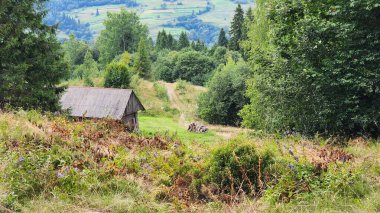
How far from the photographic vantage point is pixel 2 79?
15523mm

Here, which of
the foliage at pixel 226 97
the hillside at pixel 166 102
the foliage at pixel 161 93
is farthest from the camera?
the foliage at pixel 161 93

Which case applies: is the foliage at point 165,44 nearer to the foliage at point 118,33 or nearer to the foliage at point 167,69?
the foliage at point 118,33

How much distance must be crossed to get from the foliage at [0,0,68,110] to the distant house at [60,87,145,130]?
47.6ft

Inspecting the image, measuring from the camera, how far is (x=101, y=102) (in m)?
32.4

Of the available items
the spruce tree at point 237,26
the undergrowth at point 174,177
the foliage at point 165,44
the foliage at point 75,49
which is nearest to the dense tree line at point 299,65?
the undergrowth at point 174,177

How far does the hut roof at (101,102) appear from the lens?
31.5 m

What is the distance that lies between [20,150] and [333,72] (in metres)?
8.52

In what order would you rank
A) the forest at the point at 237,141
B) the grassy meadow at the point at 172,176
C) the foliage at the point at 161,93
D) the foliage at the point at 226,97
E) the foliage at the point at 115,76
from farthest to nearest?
1. the foliage at the point at 161,93
2. the foliage at the point at 115,76
3. the foliage at the point at 226,97
4. the forest at the point at 237,141
5. the grassy meadow at the point at 172,176

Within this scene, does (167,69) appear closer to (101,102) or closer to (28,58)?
(101,102)

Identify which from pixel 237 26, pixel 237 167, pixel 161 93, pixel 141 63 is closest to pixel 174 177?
pixel 237 167

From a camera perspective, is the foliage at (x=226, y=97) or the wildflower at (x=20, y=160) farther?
the foliage at (x=226, y=97)

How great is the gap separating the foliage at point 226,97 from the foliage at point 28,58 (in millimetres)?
26652

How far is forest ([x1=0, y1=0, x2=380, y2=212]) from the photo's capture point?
548 cm

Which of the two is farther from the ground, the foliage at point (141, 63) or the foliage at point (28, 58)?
the foliage at point (28, 58)
